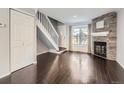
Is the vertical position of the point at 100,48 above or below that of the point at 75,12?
below

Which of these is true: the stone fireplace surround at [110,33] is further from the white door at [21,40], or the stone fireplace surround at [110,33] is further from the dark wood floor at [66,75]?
the white door at [21,40]

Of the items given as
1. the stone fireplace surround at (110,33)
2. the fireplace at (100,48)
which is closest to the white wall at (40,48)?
the fireplace at (100,48)

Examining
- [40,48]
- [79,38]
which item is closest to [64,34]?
[79,38]

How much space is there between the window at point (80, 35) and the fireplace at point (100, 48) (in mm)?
1969

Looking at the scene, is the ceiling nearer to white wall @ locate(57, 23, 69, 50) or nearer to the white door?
the white door

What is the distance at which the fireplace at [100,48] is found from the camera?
722 centimetres

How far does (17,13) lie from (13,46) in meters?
1.15

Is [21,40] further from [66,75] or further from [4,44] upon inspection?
[66,75]

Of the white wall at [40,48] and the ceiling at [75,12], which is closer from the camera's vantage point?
the ceiling at [75,12]

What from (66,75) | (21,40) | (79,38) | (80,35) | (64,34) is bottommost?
(66,75)

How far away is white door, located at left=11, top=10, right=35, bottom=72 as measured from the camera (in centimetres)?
418

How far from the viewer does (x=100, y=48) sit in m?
7.67
